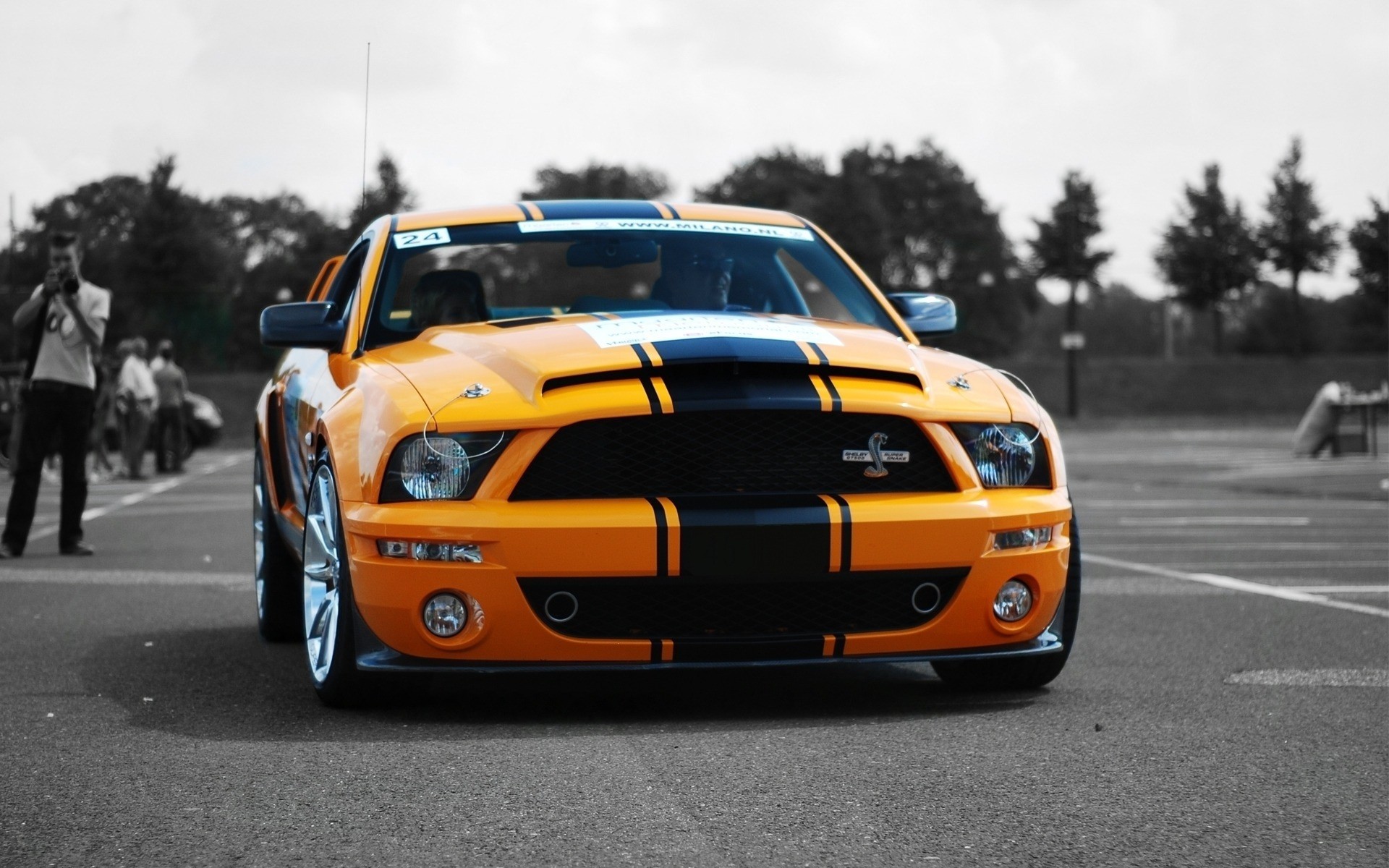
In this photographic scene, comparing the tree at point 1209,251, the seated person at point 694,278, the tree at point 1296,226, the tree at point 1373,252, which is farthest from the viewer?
the tree at point 1209,251

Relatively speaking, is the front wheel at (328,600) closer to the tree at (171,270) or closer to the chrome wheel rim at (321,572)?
the chrome wheel rim at (321,572)

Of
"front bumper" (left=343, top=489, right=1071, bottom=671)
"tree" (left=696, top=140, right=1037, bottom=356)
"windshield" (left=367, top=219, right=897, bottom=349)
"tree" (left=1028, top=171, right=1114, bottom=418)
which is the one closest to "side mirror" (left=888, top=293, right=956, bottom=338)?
"windshield" (left=367, top=219, right=897, bottom=349)

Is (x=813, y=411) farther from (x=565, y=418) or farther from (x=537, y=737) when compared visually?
(x=537, y=737)

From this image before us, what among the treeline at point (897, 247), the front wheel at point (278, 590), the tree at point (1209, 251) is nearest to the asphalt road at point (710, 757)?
the front wheel at point (278, 590)

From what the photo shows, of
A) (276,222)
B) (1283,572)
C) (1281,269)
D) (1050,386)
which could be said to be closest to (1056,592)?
(1283,572)

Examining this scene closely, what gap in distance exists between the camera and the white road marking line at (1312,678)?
580 centimetres

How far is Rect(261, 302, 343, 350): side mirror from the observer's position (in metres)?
6.19

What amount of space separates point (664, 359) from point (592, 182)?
93.5m

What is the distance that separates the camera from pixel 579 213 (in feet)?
22.1

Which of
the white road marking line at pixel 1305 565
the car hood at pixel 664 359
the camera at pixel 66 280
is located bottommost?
the white road marking line at pixel 1305 565

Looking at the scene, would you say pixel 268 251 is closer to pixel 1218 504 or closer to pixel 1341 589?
pixel 1218 504

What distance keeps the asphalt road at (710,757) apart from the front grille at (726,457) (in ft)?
1.99

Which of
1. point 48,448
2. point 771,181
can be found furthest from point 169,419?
point 771,181

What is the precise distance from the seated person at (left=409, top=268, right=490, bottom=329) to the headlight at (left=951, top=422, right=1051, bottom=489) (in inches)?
72.8
